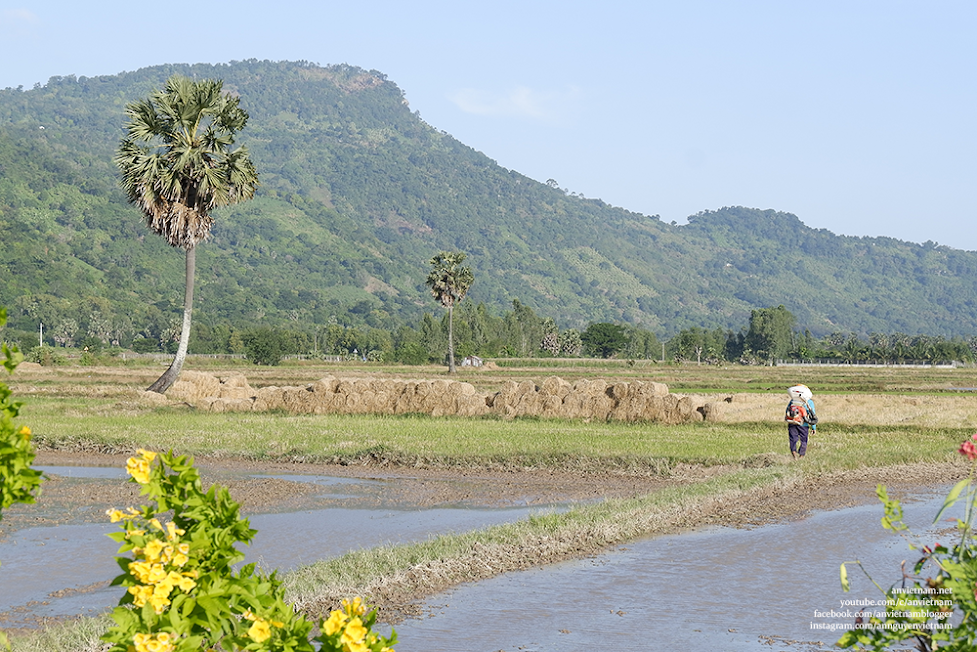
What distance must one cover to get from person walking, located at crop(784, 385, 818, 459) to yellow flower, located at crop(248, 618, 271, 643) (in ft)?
65.7

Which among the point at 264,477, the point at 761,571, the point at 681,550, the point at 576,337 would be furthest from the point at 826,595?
the point at 576,337

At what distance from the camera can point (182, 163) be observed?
43375mm

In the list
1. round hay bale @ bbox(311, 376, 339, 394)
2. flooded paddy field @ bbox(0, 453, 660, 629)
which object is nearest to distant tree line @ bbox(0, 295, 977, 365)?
round hay bale @ bbox(311, 376, 339, 394)

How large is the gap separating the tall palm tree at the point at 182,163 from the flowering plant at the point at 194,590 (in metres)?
41.0

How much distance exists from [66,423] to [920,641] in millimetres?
30965

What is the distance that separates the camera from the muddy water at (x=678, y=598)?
29.2 ft

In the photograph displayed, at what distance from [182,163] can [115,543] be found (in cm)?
3181

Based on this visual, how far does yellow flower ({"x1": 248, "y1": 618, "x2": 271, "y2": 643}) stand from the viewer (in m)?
3.85

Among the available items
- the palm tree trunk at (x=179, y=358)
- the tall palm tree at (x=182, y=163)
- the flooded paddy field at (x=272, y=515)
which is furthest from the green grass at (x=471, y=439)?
the tall palm tree at (x=182, y=163)

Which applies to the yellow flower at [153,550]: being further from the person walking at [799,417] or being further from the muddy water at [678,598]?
the person walking at [799,417]

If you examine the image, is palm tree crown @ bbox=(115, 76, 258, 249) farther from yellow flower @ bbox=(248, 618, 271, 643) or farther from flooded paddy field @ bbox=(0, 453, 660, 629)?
yellow flower @ bbox=(248, 618, 271, 643)

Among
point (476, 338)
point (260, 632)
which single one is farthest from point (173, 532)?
point (476, 338)

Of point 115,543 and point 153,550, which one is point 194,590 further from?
point 115,543

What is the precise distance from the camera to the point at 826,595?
10.5m
